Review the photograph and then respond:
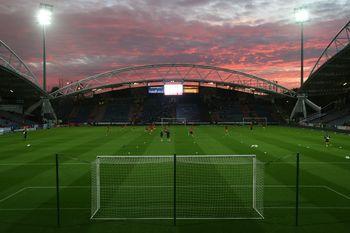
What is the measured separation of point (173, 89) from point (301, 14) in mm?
37478

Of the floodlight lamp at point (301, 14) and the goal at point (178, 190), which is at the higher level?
the floodlight lamp at point (301, 14)

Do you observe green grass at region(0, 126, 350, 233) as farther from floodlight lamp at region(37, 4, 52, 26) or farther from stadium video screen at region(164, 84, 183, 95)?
stadium video screen at region(164, 84, 183, 95)

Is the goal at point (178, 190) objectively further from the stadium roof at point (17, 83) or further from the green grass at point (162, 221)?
the stadium roof at point (17, 83)

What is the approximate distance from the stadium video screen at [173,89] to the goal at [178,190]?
2721 inches

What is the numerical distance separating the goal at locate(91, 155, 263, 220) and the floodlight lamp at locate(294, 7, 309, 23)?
47.6 metres

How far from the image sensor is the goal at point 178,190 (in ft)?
43.3

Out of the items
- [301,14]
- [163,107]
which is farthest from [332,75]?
[163,107]

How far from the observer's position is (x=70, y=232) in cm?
1125

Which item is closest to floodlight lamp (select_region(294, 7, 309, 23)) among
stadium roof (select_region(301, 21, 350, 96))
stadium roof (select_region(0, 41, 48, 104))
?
stadium roof (select_region(301, 21, 350, 96))

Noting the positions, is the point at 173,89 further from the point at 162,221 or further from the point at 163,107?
the point at 162,221

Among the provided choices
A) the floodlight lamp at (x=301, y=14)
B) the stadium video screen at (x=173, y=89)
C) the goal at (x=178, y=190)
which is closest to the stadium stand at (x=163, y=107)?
the stadium video screen at (x=173, y=89)

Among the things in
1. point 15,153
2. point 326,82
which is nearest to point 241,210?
point 15,153

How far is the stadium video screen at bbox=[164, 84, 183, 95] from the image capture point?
9206 centimetres

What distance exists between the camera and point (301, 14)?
2490 inches
